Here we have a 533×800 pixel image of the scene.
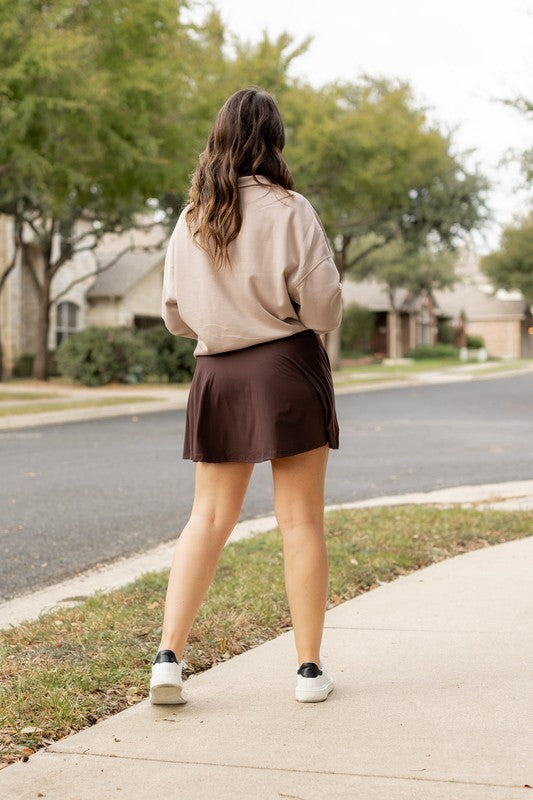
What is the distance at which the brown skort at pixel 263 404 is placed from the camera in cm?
358

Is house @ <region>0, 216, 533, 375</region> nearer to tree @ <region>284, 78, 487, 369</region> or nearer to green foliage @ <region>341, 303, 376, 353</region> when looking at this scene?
green foliage @ <region>341, 303, 376, 353</region>

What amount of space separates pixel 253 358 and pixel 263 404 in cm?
16

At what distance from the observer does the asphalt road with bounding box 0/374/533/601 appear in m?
7.04

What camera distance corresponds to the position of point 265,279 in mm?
3572

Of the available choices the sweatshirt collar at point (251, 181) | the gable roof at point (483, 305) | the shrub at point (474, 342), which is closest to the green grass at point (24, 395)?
the sweatshirt collar at point (251, 181)

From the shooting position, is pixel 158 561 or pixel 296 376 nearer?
pixel 296 376

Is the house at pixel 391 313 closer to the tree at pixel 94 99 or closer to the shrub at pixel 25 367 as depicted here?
the shrub at pixel 25 367

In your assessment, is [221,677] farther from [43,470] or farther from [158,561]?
[43,470]

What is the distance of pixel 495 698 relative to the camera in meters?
3.56

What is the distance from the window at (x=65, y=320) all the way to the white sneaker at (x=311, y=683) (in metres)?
35.7

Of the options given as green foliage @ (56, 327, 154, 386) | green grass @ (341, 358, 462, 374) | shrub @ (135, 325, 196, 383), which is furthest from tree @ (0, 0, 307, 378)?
green grass @ (341, 358, 462, 374)

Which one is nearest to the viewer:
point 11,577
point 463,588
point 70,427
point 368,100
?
point 463,588

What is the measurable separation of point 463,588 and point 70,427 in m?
12.3

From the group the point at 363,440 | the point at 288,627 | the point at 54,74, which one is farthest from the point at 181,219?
the point at 54,74
